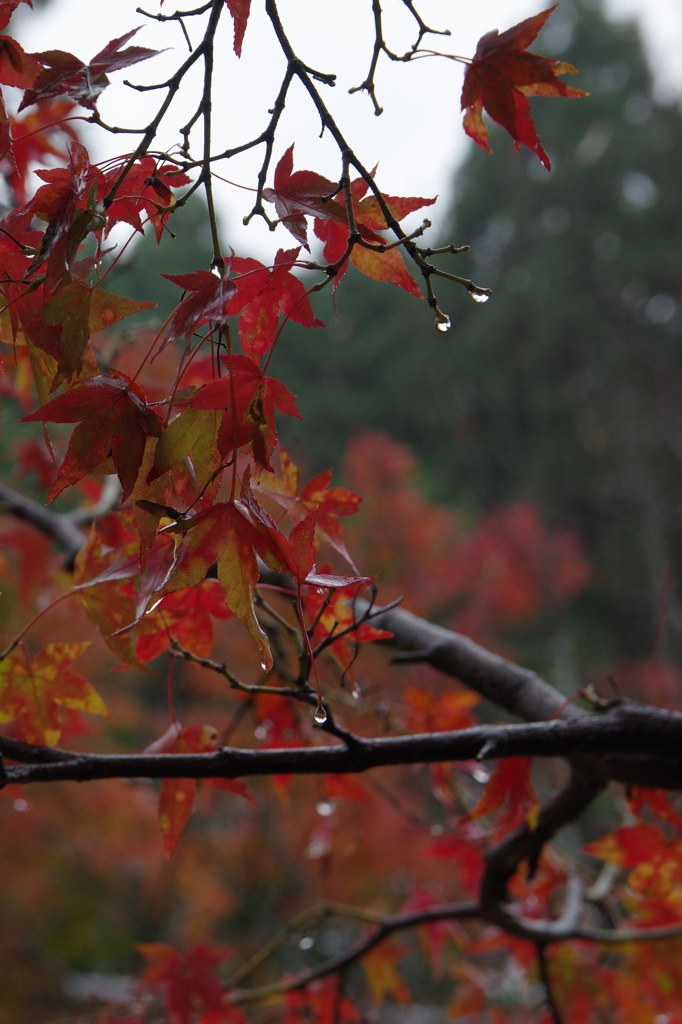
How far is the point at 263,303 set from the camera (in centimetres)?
53

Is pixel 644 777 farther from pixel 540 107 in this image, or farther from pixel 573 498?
pixel 540 107

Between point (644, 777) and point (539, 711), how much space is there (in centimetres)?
13

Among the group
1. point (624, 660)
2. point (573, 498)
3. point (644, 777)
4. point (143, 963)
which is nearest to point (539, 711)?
point (644, 777)

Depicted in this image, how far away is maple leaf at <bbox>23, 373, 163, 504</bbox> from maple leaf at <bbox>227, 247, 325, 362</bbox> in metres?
0.10

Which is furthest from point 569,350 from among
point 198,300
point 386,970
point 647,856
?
point 198,300

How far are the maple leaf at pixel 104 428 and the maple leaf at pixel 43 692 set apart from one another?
265 mm

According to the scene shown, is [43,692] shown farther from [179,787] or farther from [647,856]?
[647,856]

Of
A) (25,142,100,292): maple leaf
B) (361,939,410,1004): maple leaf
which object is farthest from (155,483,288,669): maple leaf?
(361,939,410,1004): maple leaf

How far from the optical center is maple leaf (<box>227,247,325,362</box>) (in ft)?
1.72

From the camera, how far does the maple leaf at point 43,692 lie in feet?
2.13

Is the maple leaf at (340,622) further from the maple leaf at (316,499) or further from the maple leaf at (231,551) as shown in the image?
the maple leaf at (231,551)

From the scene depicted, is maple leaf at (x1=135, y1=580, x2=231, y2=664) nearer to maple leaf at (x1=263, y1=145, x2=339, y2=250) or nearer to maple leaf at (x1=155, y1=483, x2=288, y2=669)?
maple leaf at (x1=155, y1=483, x2=288, y2=669)

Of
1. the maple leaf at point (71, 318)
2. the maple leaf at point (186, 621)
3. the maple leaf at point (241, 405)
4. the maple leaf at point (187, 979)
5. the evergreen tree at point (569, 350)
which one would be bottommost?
the maple leaf at point (187, 979)

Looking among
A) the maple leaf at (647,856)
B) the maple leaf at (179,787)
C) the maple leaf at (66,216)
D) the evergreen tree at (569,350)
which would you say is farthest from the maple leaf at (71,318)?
the evergreen tree at (569,350)
